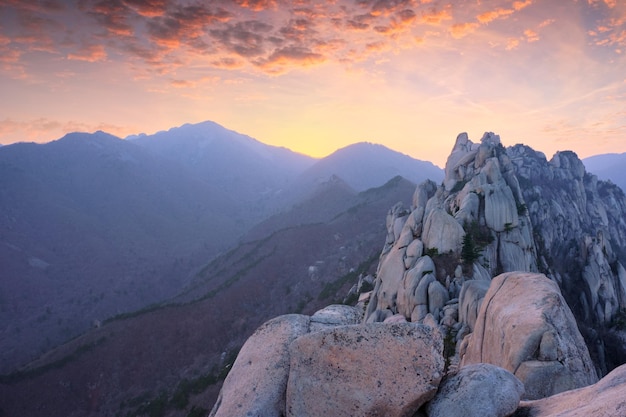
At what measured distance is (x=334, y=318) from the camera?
44.4ft

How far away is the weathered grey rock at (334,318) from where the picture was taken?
12641mm

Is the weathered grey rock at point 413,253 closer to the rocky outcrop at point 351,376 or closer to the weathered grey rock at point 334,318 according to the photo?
the weathered grey rock at point 334,318

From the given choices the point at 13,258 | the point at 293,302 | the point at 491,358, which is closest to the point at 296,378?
the point at 491,358

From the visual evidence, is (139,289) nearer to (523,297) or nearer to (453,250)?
(453,250)

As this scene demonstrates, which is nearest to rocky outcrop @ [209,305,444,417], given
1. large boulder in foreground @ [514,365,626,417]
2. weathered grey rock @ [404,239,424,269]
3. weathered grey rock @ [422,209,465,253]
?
large boulder in foreground @ [514,365,626,417]

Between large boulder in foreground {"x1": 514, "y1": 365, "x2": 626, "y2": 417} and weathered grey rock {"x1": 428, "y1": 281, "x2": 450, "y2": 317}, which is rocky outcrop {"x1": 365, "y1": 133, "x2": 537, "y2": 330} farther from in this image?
large boulder in foreground {"x1": 514, "y1": 365, "x2": 626, "y2": 417}

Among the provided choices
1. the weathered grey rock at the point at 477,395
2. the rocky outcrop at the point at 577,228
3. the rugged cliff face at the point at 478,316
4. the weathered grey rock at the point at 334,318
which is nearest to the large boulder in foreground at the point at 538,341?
the rugged cliff face at the point at 478,316

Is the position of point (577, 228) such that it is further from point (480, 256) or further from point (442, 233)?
point (442, 233)

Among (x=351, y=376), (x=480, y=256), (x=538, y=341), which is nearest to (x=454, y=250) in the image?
(x=480, y=256)

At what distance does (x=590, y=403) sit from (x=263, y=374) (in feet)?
27.8

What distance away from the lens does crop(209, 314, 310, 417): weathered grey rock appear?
9.62 m

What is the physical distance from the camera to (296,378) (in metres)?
9.51

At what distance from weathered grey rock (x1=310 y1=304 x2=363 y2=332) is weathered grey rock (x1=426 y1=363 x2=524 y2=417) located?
4.45 metres

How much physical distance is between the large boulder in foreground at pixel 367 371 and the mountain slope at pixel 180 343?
5730 cm
